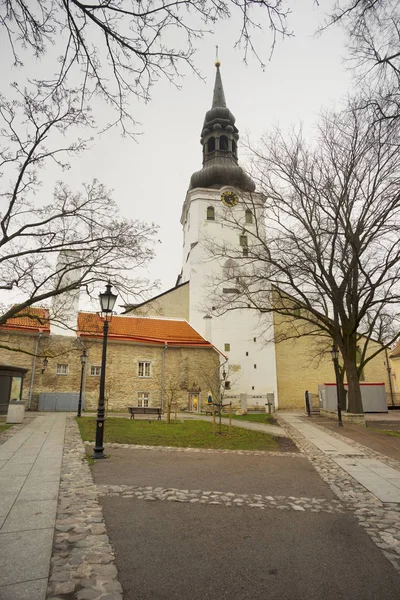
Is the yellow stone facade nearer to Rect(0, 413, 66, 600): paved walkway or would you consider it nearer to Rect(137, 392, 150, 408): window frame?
Rect(137, 392, 150, 408): window frame

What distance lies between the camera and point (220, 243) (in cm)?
3825

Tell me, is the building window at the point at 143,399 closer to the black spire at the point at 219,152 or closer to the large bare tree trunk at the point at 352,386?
the large bare tree trunk at the point at 352,386

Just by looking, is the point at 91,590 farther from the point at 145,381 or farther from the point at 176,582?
the point at 145,381

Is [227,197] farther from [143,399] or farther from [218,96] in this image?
[143,399]

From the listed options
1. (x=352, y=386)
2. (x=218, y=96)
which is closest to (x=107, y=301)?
(x=352, y=386)

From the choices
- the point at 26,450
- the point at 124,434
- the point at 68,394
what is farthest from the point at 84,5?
the point at 68,394

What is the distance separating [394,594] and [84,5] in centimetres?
607

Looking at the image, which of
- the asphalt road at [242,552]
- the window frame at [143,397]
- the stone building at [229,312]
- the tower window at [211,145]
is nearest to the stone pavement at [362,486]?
the asphalt road at [242,552]

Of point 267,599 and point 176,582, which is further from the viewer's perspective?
point 176,582

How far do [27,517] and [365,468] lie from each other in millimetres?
6859

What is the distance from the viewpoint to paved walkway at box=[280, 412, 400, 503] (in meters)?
6.12

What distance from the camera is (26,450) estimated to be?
923 cm

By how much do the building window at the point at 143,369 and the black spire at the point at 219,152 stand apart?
70.5 feet

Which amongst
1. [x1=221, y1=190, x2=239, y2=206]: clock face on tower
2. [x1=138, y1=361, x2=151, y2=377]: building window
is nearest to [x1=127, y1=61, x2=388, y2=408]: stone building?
[x1=221, y1=190, x2=239, y2=206]: clock face on tower
